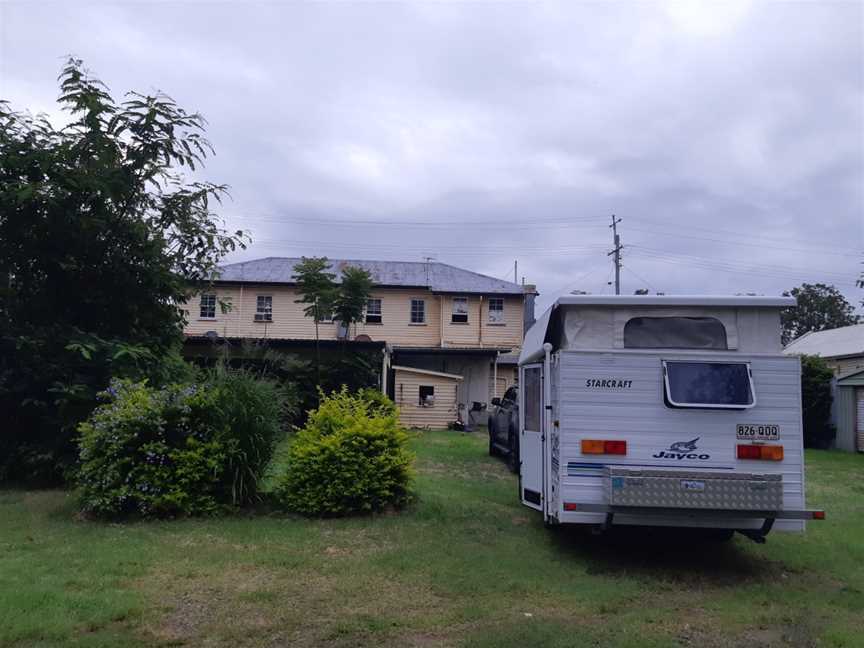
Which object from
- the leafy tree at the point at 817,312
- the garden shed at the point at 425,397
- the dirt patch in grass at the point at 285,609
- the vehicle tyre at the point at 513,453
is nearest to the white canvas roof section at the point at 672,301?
the dirt patch in grass at the point at 285,609

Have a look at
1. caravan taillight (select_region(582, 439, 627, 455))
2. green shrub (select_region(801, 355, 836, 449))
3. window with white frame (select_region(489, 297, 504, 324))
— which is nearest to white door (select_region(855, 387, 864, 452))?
green shrub (select_region(801, 355, 836, 449))

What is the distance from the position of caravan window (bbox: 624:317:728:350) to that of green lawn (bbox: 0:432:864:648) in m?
2.22

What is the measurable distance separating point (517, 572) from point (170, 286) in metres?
8.38

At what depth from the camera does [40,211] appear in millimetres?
11617

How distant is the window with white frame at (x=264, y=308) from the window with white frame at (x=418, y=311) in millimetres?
5885

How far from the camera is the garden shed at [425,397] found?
25.1 meters

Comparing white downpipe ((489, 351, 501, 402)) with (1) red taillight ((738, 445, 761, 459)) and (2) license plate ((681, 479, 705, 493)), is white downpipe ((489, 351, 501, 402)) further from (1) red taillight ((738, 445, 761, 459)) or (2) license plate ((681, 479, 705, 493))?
(2) license plate ((681, 479, 705, 493))

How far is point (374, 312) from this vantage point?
1217 inches

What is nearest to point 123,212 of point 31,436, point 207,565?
point 31,436

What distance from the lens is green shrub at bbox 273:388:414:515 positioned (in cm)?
919

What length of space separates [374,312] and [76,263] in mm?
19061

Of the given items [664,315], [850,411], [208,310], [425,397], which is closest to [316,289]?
[425,397]

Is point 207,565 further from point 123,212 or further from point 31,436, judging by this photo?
point 123,212

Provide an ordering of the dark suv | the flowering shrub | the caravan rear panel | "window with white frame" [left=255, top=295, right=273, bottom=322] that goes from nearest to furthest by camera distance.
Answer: the caravan rear panel < the flowering shrub < the dark suv < "window with white frame" [left=255, top=295, right=273, bottom=322]
